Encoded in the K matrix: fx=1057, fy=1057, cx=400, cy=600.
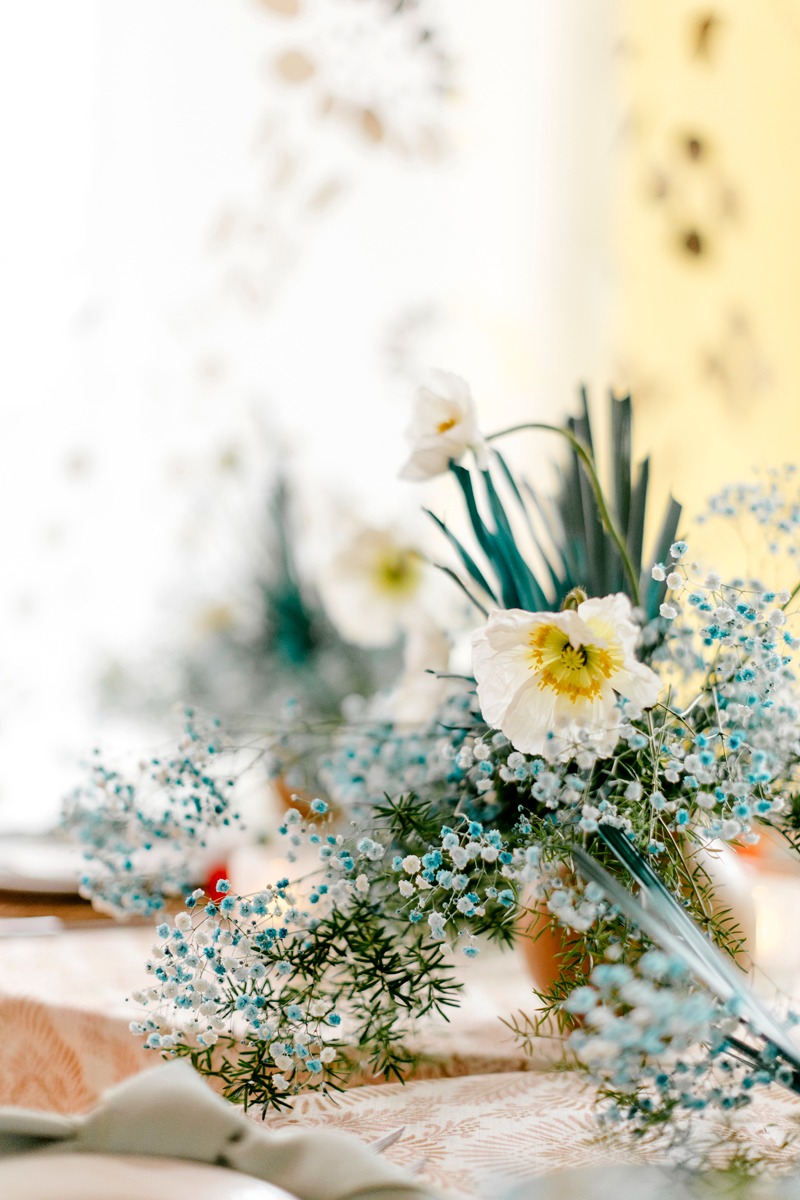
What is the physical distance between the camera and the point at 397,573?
1.16 m

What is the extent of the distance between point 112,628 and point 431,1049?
1.64 metres

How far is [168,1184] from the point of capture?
385mm

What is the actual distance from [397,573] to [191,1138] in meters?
0.78

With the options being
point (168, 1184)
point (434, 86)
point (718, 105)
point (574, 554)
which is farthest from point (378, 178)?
point (168, 1184)

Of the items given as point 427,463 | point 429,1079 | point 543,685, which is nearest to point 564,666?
point 543,685

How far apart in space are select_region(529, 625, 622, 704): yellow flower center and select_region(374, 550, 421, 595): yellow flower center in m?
0.43

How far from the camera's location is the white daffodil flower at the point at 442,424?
60cm

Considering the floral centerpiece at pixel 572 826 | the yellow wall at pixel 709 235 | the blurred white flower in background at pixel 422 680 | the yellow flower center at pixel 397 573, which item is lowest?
the floral centerpiece at pixel 572 826

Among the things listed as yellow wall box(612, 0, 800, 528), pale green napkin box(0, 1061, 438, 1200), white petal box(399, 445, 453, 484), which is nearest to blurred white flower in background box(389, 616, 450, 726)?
white petal box(399, 445, 453, 484)

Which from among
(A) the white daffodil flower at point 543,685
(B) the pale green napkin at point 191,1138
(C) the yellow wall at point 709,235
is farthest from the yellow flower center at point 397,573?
(C) the yellow wall at point 709,235

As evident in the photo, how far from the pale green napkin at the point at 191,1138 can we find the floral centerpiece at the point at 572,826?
66 millimetres

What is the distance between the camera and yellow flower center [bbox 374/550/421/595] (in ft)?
3.46

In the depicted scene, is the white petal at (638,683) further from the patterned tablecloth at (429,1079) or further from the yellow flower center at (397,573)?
the yellow flower center at (397,573)

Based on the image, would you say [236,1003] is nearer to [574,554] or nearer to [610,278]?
[574,554]
